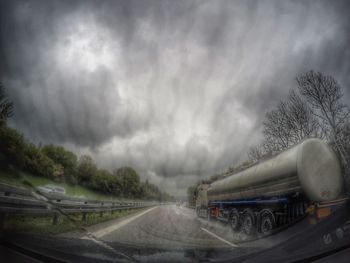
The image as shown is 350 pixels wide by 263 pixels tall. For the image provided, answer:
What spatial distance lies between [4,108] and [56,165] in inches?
31.3

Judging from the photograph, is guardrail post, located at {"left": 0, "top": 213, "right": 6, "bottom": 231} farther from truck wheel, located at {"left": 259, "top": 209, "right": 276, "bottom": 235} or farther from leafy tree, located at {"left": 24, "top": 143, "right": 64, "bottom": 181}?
truck wheel, located at {"left": 259, "top": 209, "right": 276, "bottom": 235}

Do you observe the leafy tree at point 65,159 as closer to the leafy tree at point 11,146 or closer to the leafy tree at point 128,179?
the leafy tree at point 11,146

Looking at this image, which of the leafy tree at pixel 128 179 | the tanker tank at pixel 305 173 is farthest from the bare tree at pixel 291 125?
the leafy tree at pixel 128 179

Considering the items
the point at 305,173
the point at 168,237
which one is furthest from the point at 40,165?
the point at 305,173

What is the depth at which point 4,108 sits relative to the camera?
2.10 metres

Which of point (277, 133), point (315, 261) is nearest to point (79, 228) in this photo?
point (315, 261)

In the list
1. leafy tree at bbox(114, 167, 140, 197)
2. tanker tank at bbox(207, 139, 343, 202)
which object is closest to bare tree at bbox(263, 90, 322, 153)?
tanker tank at bbox(207, 139, 343, 202)

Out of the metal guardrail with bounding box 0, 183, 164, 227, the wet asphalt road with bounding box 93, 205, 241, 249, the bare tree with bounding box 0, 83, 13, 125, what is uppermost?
the bare tree with bounding box 0, 83, 13, 125

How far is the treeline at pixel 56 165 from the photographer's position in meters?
2.10

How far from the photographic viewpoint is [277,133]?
4.07 metres

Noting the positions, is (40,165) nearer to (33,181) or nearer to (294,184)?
(33,181)

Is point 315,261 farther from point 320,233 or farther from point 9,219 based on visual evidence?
point 9,219

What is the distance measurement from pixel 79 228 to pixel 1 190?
2.56 ft

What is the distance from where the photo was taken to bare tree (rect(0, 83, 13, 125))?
207cm
